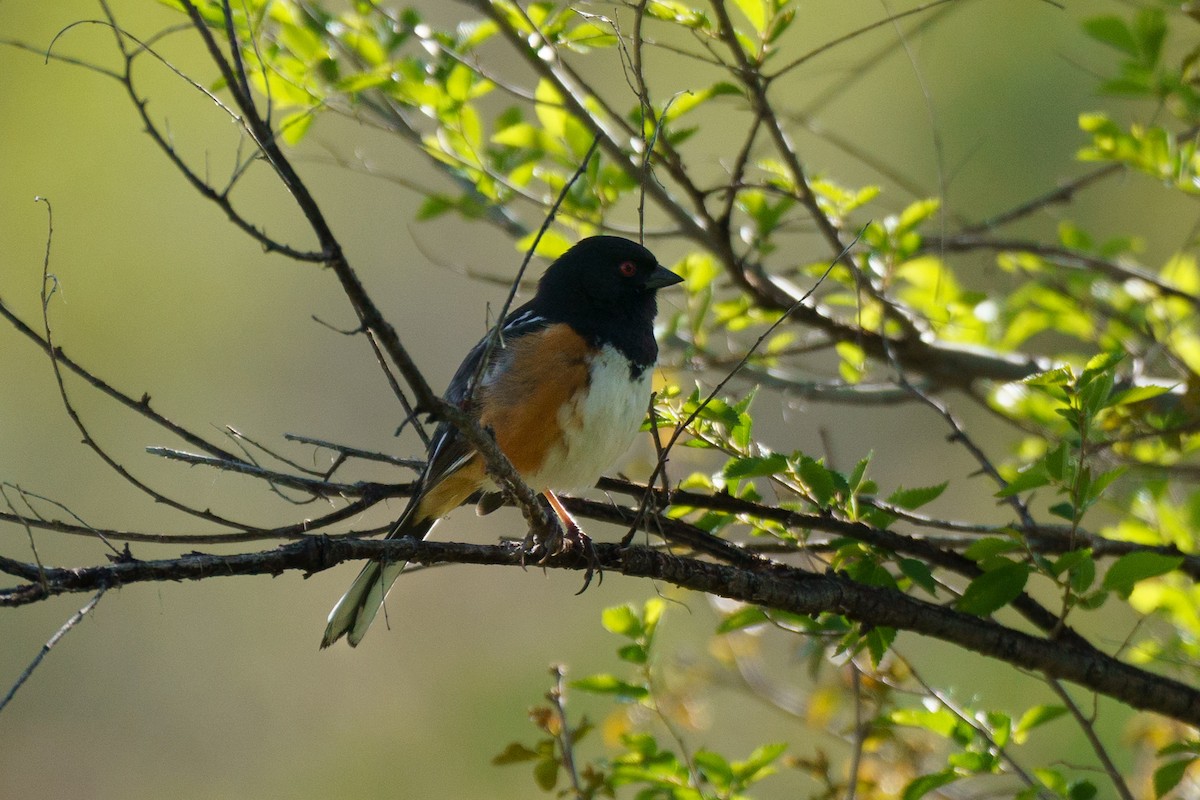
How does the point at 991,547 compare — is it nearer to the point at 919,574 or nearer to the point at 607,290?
the point at 919,574

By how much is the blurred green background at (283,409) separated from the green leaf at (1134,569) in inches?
121

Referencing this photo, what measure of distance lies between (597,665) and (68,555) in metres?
2.84

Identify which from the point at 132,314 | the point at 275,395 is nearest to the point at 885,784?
the point at 275,395

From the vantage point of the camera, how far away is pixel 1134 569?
200 cm

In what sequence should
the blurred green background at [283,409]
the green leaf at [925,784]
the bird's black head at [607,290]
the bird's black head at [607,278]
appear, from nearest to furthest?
the green leaf at [925,784]
the bird's black head at [607,290]
the bird's black head at [607,278]
the blurred green background at [283,409]

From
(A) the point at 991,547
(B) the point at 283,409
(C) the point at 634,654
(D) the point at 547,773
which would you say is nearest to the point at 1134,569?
(A) the point at 991,547

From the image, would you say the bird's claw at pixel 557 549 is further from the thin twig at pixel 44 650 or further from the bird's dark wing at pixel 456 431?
the thin twig at pixel 44 650

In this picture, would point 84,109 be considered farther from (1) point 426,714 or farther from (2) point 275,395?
(1) point 426,714

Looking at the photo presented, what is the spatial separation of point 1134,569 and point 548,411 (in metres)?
1.29

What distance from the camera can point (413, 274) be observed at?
6641 mm

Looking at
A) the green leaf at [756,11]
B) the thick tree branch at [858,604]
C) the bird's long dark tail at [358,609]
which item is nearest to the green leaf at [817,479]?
the thick tree branch at [858,604]

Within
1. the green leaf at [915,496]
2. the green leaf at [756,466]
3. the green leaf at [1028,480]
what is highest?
the green leaf at [756,466]

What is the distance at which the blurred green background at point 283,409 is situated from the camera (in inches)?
223

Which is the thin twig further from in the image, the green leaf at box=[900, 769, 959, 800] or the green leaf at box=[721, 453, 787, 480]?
the green leaf at box=[900, 769, 959, 800]
